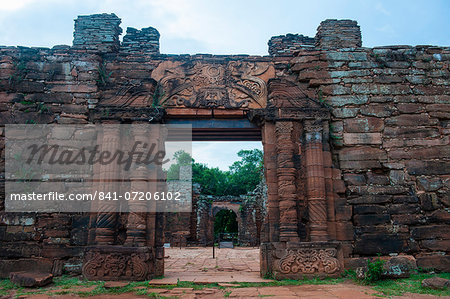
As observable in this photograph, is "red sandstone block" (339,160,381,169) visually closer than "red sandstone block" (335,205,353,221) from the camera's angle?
No

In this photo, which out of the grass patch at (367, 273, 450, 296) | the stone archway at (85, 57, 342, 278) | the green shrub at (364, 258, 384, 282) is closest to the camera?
the grass patch at (367, 273, 450, 296)

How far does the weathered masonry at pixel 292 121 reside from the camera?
6891 millimetres

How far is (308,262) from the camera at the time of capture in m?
6.51

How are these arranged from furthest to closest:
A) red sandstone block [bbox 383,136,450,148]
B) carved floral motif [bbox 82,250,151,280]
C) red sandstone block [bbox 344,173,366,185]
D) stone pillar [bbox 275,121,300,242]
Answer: red sandstone block [bbox 383,136,450,148]
red sandstone block [bbox 344,173,366,185]
stone pillar [bbox 275,121,300,242]
carved floral motif [bbox 82,250,151,280]

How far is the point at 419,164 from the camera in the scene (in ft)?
24.6

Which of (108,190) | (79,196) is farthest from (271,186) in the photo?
(79,196)

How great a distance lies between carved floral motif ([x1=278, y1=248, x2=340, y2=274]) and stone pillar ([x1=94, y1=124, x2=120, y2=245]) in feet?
11.4

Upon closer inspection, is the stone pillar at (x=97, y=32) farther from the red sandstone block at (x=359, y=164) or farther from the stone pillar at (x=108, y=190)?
the red sandstone block at (x=359, y=164)

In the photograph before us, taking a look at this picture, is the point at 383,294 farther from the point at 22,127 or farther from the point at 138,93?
the point at 22,127

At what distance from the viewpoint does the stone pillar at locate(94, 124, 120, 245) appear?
670 centimetres

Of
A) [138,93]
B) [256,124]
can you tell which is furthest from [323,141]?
[138,93]

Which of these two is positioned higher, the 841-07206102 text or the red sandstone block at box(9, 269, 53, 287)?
the 841-07206102 text

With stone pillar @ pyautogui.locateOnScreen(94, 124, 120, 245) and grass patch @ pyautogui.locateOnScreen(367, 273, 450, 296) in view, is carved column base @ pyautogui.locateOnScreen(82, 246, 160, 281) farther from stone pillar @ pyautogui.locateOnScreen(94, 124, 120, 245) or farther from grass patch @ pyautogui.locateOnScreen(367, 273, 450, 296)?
grass patch @ pyautogui.locateOnScreen(367, 273, 450, 296)

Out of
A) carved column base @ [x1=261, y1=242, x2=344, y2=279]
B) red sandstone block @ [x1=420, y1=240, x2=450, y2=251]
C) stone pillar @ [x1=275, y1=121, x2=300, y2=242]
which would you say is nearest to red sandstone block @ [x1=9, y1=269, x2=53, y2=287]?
carved column base @ [x1=261, y1=242, x2=344, y2=279]
